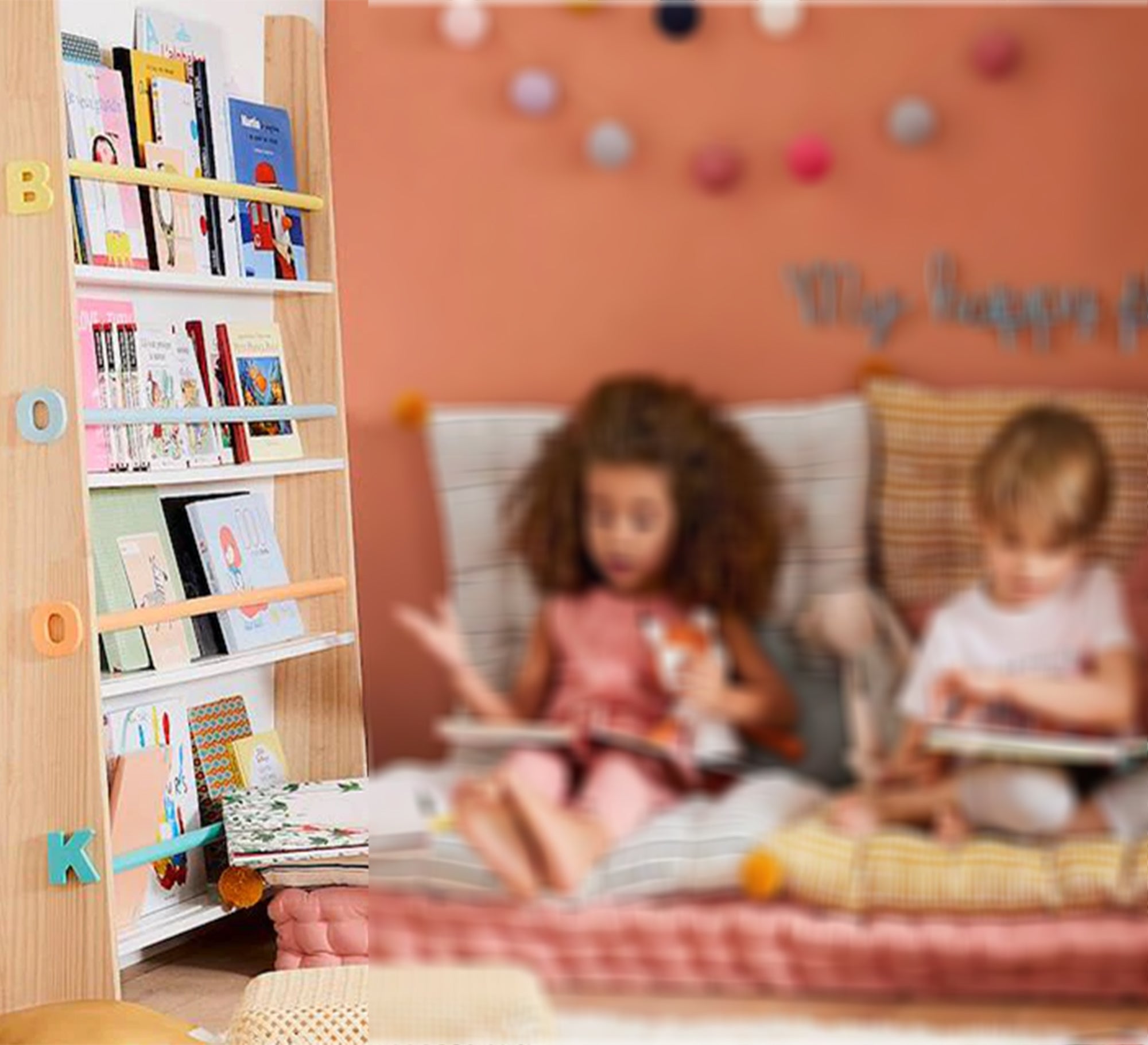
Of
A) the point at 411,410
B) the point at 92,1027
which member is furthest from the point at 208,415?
the point at 411,410

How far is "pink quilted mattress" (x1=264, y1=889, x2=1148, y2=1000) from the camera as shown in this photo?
13.9 inches

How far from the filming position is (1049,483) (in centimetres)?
35

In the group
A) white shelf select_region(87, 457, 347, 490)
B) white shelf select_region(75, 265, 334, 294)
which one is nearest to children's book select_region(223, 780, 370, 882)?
white shelf select_region(87, 457, 347, 490)

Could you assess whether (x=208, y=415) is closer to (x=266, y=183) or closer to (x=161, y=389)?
(x=161, y=389)

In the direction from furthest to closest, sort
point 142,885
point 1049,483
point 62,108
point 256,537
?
point 256,537 < point 142,885 < point 62,108 < point 1049,483

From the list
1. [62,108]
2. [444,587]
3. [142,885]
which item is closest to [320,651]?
[142,885]

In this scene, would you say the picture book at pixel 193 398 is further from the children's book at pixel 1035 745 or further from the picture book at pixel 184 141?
the children's book at pixel 1035 745

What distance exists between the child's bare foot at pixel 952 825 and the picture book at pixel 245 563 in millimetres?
2762

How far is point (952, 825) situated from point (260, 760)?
295 cm

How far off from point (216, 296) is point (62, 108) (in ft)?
2.72

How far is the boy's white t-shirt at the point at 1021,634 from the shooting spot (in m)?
0.35

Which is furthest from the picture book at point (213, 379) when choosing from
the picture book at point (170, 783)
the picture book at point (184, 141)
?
the picture book at point (170, 783)

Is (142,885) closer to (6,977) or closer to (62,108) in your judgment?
(6,977)

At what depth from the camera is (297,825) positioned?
2875 millimetres
